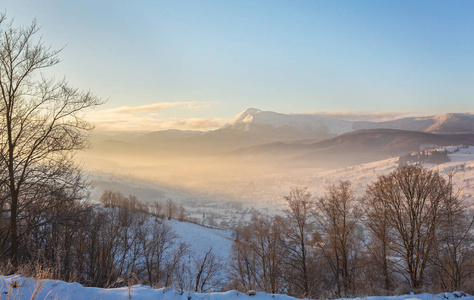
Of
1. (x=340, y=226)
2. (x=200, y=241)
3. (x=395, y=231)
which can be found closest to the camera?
(x=395, y=231)

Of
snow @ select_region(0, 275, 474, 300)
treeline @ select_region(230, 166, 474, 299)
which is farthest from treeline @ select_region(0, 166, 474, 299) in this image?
snow @ select_region(0, 275, 474, 300)

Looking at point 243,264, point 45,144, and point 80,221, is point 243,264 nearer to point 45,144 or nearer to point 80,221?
point 80,221

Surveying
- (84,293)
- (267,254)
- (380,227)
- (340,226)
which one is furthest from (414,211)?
(84,293)

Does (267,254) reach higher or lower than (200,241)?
higher

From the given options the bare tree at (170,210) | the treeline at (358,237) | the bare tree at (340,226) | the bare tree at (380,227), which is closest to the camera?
the treeline at (358,237)

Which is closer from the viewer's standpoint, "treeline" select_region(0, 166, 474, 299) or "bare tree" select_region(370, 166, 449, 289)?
"treeline" select_region(0, 166, 474, 299)

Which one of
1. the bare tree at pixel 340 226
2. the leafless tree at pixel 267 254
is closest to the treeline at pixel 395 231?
the bare tree at pixel 340 226

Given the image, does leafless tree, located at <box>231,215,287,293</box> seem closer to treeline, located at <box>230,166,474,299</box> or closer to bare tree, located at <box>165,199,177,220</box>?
treeline, located at <box>230,166,474,299</box>

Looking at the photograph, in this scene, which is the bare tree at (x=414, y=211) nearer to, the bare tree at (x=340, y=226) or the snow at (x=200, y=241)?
the bare tree at (x=340, y=226)

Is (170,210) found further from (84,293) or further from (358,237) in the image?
(84,293)

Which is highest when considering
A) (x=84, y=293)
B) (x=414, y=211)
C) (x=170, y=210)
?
(x=84, y=293)

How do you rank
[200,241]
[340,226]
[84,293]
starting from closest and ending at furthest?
[84,293] → [340,226] → [200,241]

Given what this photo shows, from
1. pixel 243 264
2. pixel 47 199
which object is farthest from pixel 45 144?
pixel 243 264

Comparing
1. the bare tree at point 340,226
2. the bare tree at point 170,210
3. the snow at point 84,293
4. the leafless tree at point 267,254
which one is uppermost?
the snow at point 84,293
